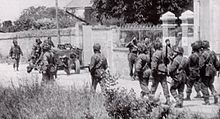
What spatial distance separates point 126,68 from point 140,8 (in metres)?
15.2

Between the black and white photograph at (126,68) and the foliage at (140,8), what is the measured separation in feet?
0.23

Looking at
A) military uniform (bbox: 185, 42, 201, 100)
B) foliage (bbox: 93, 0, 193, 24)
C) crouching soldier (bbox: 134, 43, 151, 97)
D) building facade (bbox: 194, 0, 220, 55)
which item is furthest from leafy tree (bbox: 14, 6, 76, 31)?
military uniform (bbox: 185, 42, 201, 100)

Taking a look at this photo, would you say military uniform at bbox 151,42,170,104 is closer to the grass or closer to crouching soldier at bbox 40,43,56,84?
the grass

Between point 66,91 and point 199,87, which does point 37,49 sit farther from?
point 66,91

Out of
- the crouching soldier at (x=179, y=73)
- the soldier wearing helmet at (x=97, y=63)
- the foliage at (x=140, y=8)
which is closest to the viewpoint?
the crouching soldier at (x=179, y=73)

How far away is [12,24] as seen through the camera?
159 ft

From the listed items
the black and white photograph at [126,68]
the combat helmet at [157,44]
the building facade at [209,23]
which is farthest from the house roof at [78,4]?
the combat helmet at [157,44]

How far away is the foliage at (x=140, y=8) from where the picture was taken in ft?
115

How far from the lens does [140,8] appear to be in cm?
3516

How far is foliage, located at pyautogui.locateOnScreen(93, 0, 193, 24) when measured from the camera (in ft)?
115

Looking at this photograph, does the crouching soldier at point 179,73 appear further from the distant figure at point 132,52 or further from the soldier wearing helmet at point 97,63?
the distant figure at point 132,52

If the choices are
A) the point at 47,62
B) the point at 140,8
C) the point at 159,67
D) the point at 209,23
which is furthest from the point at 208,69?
the point at 140,8

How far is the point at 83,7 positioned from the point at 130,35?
35.6 m

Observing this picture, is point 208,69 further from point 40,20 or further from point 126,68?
point 40,20
